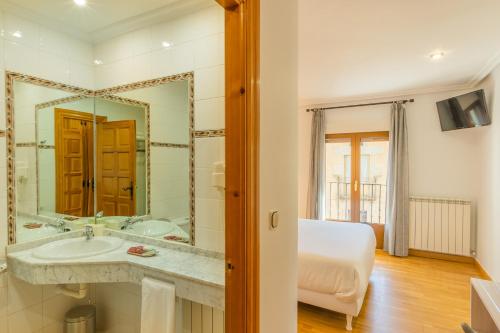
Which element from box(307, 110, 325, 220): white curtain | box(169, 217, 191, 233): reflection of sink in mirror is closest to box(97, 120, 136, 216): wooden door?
box(169, 217, 191, 233): reflection of sink in mirror

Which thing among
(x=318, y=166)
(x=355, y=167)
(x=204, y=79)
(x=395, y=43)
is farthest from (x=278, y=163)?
(x=355, y=167)

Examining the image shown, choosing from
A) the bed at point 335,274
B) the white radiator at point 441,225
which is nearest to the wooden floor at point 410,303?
the bed at point 335,274

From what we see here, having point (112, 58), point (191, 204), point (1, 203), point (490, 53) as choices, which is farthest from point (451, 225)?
point (1, 203)

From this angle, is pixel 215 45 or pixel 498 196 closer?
pixel 215 45

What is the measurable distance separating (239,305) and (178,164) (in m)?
1.05

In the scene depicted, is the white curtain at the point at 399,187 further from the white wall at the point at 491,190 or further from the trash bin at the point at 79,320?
the trash bin at the point at 79,320

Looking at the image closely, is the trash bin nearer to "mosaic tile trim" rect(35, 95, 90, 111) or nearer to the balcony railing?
"mosaic tile trim" rect(35, 95, 90, 111)

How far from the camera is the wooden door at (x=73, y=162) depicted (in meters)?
2.13

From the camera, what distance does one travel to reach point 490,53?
9.32ft

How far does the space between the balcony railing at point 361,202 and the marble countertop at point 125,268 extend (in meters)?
3.82

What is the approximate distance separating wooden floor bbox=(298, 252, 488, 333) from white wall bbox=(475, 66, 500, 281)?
1.23 feet

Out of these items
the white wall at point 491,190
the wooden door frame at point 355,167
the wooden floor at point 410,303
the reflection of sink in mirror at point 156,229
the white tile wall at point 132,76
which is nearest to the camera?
the white tile wall at point 132,76

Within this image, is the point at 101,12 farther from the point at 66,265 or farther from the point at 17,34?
the point at 66,265

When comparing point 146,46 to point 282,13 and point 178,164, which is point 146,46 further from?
point 282,13
